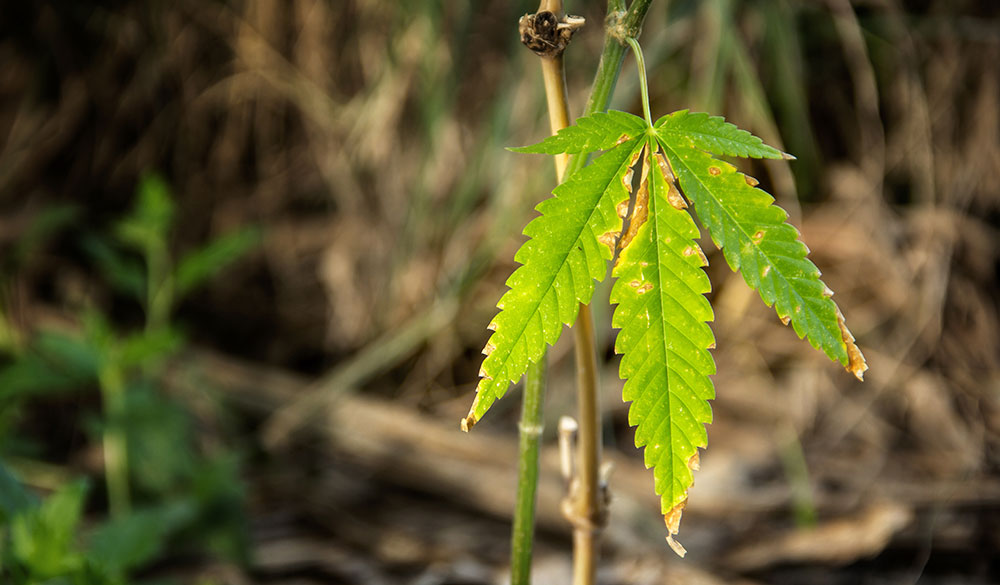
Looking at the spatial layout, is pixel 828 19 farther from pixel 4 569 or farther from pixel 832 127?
pixel 4 569

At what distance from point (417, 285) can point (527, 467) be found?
57.4 inches

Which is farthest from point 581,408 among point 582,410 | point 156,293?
point 156,293

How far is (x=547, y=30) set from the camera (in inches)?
27.5

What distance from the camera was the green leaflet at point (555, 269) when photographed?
0.60m

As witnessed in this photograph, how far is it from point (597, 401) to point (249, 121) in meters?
2.02

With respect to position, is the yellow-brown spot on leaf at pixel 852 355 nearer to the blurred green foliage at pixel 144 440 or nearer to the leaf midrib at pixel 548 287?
the leaf midrib at pixel 548 287

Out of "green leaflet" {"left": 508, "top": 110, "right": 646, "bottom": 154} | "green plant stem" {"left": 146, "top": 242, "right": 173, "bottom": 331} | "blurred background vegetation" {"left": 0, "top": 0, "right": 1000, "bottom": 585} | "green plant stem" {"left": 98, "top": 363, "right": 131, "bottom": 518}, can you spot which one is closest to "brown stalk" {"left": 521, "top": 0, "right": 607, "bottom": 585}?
"green leaflet" {"left": 508, "top": 110, "right": 646, "bottom": 154}

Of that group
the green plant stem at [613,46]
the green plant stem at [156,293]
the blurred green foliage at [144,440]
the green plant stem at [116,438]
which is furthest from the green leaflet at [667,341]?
the green plant stem at [156,293]

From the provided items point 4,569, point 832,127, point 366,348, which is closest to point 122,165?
point 366,348

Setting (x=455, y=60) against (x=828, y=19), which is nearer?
(x=455, y=60)

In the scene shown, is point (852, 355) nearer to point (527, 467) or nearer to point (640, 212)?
point (640, 212)

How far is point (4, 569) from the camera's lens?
1074 millimetres

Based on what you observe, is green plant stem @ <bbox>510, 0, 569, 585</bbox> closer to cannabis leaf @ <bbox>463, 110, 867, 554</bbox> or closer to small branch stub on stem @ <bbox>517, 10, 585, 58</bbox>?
small branch stub on stem @ <bbox>517, 10, 585, 58</bbox>

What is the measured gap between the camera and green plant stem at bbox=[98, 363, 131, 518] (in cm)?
150
